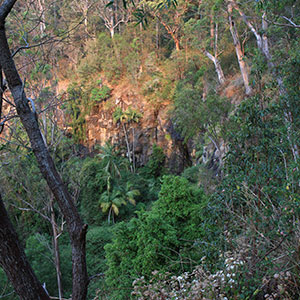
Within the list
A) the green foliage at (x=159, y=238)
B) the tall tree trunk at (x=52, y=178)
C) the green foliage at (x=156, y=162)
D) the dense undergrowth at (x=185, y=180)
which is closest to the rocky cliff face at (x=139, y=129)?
the green foliage at (x=156, y=162)

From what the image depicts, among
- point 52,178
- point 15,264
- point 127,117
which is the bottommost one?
point 127,117

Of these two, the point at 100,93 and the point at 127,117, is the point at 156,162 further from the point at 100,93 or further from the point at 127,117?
the point at 100,93

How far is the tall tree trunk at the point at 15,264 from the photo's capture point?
2.53m

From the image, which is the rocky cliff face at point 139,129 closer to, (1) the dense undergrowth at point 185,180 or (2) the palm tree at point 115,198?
(1) the dense undergrowth at point 185,180

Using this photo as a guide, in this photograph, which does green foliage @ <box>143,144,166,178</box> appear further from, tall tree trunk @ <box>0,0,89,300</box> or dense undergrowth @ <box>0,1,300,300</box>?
tall tree trunk @ <box>0,0,89,300</box>

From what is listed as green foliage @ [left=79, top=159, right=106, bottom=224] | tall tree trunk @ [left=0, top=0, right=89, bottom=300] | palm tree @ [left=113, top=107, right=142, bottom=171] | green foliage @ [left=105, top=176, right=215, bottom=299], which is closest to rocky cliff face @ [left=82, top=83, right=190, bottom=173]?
palm tree @ [left=113, top=107, right=142, bottom=171]

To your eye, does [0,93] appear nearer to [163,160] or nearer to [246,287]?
[246,287]

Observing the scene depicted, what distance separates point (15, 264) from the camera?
256cm

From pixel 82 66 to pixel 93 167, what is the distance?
11980mm

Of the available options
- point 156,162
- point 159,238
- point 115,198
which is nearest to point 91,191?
point 115,198

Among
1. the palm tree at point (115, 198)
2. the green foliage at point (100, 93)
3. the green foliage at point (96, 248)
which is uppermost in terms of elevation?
the green foliage at point (100, 93)

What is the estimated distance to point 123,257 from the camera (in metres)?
6.40

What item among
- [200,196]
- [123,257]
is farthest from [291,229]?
[200,196]

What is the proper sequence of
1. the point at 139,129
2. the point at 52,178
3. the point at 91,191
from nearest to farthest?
the point at 52,178
the point at 91,191
the point at 139,129
